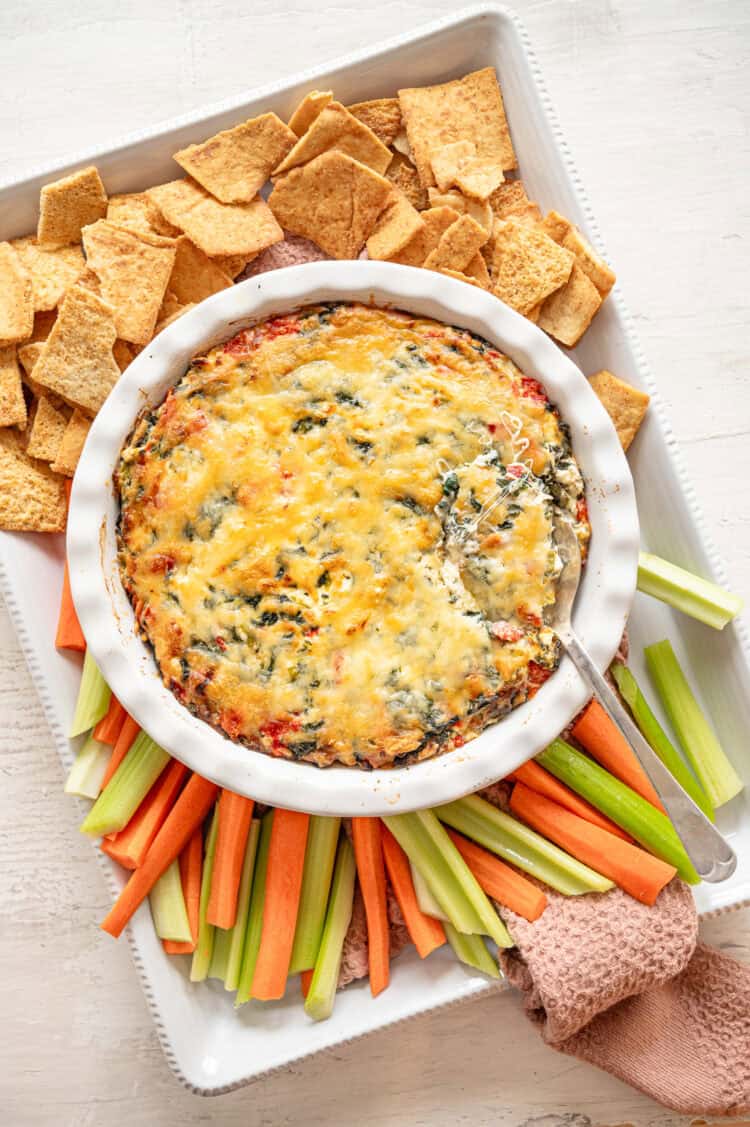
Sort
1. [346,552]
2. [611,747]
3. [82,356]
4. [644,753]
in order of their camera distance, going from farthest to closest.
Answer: [611,747] < [82,356] < [644,753] < [346,552]

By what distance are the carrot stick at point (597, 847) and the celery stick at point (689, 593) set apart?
1.88ft

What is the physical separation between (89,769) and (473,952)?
1033 millimetres

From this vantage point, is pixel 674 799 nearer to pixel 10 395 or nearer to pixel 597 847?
pixel 597 847

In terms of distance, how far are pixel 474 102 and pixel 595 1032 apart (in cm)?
239

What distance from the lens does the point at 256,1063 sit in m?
2.62

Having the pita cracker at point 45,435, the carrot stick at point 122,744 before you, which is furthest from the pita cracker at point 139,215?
Result: the carrot stick at point 122,744

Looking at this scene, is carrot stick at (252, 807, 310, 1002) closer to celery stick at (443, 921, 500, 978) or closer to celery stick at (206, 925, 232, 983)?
celery stick at (206, 925, 232, 983)

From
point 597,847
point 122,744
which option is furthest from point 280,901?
point 597,847

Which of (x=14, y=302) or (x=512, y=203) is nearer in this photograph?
(x=14, y=302)

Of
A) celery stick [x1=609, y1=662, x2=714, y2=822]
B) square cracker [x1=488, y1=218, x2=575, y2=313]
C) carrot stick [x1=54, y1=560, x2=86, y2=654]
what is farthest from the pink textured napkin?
carrot stick [x1=54, y1=560, x2=86, y2=654]

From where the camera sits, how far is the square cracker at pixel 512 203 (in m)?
2.75

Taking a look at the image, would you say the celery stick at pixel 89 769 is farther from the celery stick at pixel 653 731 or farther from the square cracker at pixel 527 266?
the square cracker at pixel 527 266

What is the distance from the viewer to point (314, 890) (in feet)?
8.77

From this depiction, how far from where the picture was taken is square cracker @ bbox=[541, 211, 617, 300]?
2633mm
